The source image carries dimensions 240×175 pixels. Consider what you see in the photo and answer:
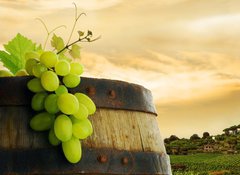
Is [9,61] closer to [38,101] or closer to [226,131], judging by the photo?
[38,101]

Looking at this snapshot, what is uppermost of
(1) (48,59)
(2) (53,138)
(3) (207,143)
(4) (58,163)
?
(3) (207,143)

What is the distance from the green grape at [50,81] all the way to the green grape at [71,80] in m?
0.08

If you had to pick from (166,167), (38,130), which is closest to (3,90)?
(38,130)

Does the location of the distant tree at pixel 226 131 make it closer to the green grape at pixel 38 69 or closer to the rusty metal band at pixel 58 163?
the rusty metal band at pixel 58 163

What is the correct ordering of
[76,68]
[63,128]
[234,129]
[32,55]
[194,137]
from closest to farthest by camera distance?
[63,128]
[76,68]
[32,55]
[194,137]
[234,129]

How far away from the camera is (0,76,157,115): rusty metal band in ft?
8.39

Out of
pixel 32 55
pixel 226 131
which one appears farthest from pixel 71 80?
pixel 226 131

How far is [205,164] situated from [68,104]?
22011 millimetres

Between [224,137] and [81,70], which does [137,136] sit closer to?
[81,70]

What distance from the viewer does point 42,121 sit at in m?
2.44

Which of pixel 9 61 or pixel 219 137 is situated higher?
pixel 219 137

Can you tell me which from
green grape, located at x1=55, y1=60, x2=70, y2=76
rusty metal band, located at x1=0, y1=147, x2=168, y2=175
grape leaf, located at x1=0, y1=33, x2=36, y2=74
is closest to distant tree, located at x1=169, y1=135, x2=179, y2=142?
grape leaf, located at x1=0, y1=33, x2=36, y2=74

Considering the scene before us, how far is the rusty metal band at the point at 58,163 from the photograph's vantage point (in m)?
2.44

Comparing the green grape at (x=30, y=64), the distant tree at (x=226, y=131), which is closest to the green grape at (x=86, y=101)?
the green grape at (x=30, y=64)
